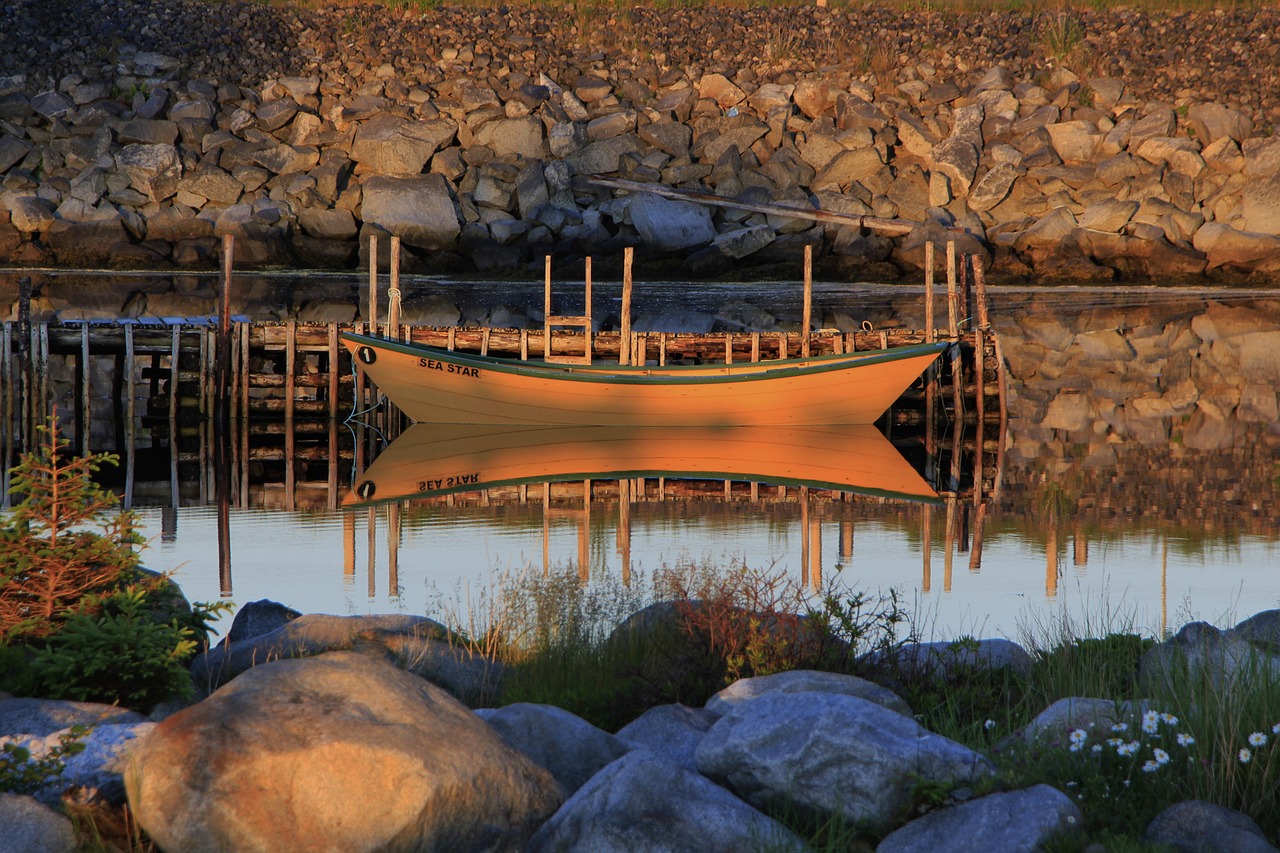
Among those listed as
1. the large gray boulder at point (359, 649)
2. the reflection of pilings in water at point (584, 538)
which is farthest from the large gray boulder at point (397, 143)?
the large gray boulder at point (359, 649)

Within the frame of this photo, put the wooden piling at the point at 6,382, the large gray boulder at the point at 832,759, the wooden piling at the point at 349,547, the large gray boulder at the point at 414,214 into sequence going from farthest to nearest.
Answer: the large gray boulder at the point at 414,214
the wooden piling at the point at 6,382
the wooden piling at the point at 349,547
the large gray boulder at the point at 832,759

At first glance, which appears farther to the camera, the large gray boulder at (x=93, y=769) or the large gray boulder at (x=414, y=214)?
the large gray boulder at (x=414, y=214)

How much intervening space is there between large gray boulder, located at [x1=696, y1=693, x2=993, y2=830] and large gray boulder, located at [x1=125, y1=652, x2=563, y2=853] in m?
0.97

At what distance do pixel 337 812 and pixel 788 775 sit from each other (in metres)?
1.91

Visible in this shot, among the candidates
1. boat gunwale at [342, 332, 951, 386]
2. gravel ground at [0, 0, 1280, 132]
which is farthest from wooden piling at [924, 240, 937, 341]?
gravel ground at [0, 0, 1280, 132]

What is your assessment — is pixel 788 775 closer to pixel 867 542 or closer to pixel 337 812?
pixel 337 812

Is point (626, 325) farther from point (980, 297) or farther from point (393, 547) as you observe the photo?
point (393, 547)

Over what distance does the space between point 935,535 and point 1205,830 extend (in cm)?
1069

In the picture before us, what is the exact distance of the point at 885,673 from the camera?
8.72m

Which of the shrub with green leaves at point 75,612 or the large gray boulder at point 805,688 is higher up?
the shrub with green leaves at point 75,612

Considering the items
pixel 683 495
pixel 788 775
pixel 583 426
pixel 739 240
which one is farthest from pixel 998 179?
pixel 788 775

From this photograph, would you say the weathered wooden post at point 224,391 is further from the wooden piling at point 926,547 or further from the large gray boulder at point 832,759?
the large gray boulder at point 832,759

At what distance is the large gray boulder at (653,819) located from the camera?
5809 millimetres

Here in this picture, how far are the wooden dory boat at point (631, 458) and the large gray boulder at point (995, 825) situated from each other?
44.8 ft
